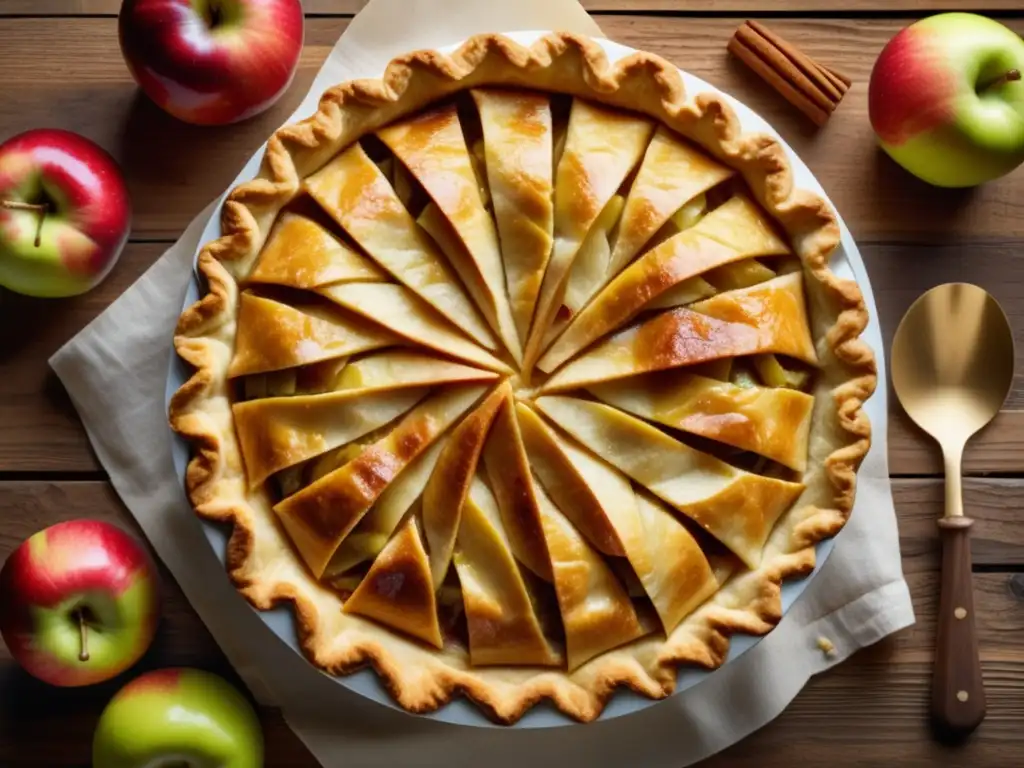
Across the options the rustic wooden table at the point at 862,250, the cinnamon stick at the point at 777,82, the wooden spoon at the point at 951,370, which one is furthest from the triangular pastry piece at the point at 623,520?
the cinnamon stick at the point at 777,82

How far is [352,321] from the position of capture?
193 cm

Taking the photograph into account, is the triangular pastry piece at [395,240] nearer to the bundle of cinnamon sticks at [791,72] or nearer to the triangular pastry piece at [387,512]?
the triangular pastry piece at [387,512]

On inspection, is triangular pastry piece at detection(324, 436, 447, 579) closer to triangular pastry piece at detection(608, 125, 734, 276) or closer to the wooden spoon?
triangular pastry piece at detection(608, 125, 734, 276)

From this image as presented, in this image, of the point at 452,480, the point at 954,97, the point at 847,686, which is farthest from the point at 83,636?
the point at 954,97

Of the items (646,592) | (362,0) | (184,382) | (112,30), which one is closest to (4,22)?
(112,30)

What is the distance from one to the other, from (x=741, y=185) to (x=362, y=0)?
0.83 m

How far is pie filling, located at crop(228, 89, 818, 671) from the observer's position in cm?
190

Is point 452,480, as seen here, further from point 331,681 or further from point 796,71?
point 796,71

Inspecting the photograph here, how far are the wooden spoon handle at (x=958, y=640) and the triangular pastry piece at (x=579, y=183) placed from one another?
2.94 feet

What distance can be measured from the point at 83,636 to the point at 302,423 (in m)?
0.56

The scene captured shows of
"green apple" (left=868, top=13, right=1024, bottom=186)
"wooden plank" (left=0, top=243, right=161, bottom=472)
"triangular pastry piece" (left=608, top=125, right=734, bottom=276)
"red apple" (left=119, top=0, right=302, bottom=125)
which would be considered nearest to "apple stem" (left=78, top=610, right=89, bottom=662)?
"wooden plank" (left=0, top=243, right=161, bottom=472)

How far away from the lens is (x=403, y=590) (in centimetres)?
191

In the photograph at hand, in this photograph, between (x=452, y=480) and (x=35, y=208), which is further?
(x=35, y=208)

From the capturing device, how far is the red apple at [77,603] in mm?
2031
